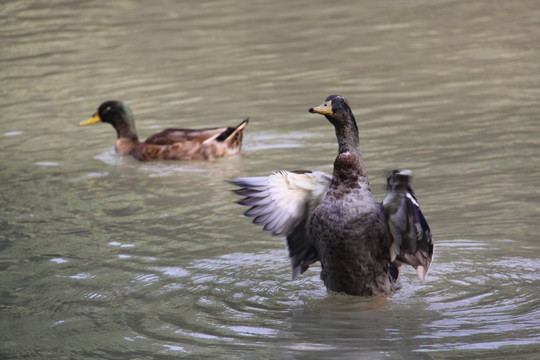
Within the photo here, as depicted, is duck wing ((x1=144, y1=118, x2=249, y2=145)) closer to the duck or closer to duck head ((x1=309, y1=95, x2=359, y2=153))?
the duck

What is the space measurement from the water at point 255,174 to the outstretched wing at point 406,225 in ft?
1.01

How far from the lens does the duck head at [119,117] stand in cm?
1102

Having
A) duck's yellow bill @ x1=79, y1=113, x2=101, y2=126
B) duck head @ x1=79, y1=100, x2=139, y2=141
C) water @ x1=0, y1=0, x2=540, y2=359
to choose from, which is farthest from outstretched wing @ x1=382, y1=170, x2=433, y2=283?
duck's yellow bill @ x1=79, y1=113, x2=101, y2=126

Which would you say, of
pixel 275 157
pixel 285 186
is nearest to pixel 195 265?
pixel 285 186

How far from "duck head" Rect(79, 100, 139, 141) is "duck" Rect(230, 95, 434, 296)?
5189mm

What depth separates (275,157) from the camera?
969 cm

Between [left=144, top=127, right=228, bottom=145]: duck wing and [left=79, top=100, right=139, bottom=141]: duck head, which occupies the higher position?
[left=79, top=100, right=139, bottom=141]: duck head

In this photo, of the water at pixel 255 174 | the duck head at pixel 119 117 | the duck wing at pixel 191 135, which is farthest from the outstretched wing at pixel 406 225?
the duck head at pixel 119 117

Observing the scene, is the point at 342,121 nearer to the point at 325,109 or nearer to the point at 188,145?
the point at 325,109

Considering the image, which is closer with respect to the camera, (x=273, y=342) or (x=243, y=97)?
(x=273, y=342)

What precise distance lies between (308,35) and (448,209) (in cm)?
900

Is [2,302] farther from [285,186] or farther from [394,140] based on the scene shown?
[394,140]

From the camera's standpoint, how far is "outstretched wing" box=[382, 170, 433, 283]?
5.27 meters

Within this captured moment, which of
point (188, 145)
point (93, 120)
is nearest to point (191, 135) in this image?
point (188, 145)
